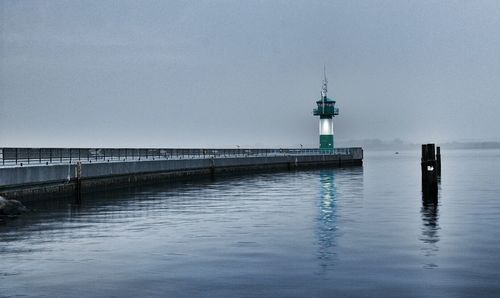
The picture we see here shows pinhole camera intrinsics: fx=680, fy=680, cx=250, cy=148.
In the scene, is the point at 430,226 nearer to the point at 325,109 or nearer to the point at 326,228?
the point at 326,228

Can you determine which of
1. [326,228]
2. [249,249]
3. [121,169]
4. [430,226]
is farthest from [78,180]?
[249,249]

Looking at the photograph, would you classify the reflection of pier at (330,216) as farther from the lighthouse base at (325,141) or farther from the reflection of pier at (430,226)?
the lighthouse base at (325,141)

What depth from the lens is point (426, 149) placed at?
45719 millimetres

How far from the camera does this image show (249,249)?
23656mm

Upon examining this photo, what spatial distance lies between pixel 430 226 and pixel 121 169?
31113 mm

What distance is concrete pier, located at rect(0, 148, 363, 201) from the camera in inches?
1564

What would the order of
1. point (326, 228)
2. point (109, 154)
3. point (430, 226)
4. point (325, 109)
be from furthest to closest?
1. point (325, 109)
2. point (109, 154)
3. point (430, 226)
4. point (326, 228)

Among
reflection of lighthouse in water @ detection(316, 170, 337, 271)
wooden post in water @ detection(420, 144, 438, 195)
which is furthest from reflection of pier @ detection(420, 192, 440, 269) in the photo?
reflection of lighthouse in water @ detection(316, 170, 337, 271)

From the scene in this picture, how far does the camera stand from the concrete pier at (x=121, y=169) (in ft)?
130

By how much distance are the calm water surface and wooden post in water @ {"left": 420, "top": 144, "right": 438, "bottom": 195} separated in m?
3.14

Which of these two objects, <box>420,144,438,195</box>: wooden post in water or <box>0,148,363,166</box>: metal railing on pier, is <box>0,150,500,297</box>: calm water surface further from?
<box>0,148,363,166</box>: metal railing on pier

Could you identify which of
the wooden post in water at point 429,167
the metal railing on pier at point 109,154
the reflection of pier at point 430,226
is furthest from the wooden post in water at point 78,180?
the wooden post in water at point 429,167

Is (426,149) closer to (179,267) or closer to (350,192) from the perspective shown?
(350,192)

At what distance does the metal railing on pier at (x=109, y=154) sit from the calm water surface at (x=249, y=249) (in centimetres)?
475
